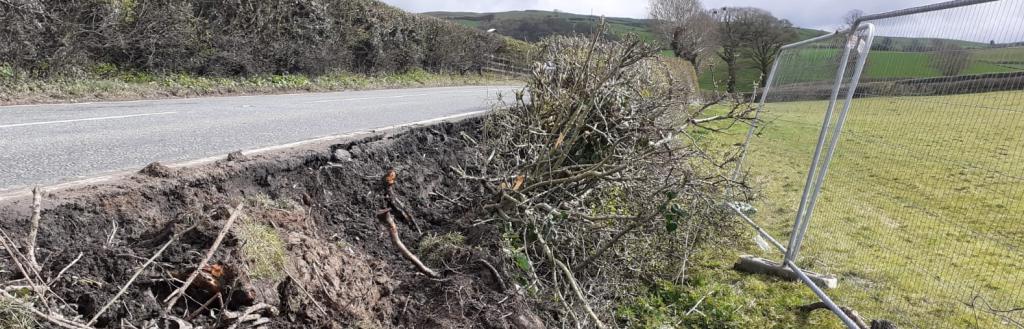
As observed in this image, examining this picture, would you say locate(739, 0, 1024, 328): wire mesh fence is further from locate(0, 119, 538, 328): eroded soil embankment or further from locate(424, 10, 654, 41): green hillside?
locate(0, 119, 538, 328): eroded soil embankment

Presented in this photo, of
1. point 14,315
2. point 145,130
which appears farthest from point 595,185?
point 145,130

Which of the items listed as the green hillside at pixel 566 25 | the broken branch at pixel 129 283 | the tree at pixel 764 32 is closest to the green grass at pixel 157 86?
the green hillside at pixel 566 25

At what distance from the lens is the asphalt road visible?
454 cm

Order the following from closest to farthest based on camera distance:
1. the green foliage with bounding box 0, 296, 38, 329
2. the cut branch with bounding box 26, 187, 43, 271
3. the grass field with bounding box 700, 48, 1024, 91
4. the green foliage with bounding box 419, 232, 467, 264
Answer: the green foliage with bounding box 0, 296, 38, 329 < the cut branch with bounding box 26, 187, 43, 271 < the grass field with bounding box 700, 48, 1024, 91 < the green foliage with bounding box 419, 232, 467, 264

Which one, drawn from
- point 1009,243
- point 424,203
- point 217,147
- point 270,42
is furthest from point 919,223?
point 270,42

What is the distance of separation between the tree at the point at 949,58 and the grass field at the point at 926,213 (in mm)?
166

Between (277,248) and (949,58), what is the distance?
3816 millimetres

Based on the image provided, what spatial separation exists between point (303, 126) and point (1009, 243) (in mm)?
6656

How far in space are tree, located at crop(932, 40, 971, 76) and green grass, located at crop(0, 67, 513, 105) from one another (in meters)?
10.6

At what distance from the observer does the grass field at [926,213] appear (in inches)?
132

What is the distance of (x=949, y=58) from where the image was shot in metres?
3.64

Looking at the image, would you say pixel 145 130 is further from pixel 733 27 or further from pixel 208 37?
pixel 733 27

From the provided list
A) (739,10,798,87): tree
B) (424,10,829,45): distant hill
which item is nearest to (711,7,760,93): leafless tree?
(739,10,798,87): tree

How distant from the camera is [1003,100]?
3.19 meters
